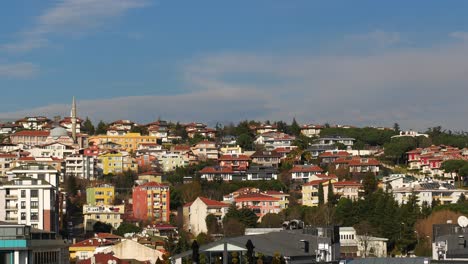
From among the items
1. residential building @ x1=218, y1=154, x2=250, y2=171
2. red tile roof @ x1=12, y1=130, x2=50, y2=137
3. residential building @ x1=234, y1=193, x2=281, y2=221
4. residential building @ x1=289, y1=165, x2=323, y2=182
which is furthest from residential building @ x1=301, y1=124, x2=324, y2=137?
residential building @ x1=234, y1=193, x2=281, y2=221

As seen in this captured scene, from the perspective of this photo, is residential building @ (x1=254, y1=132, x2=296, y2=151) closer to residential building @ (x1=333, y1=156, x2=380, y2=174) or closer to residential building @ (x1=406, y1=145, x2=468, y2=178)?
residential building @ (x1=406, y1=145, x2=468, y2=178)

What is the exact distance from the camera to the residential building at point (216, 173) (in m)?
145

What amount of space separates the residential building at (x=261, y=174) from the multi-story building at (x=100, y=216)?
91.3 ft

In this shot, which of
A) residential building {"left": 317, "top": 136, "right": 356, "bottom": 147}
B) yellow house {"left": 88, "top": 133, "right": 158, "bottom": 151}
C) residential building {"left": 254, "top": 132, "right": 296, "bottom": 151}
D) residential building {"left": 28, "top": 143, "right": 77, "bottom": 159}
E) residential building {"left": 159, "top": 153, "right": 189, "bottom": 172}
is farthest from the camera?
yellow house {"left": 88, "top": 133, "right": 158, "bottom": 151}

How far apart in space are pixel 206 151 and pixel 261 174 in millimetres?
18686

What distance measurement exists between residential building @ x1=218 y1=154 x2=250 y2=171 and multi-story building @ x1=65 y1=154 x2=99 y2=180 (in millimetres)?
15138

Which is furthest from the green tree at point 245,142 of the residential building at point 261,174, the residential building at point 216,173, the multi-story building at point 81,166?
the multi-story building at point 81,166

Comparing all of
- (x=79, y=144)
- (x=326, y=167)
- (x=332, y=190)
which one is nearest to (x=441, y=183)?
(x=332, y=190)

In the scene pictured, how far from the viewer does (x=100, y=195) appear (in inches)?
5153

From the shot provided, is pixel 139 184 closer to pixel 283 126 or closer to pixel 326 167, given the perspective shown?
pixel 326 167

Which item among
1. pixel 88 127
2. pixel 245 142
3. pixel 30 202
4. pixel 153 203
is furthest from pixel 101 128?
pixel 30 202

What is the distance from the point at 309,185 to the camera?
131m

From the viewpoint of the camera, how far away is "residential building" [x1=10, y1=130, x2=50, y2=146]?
173 metres

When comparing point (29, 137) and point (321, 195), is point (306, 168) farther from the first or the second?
point (29, 137)
